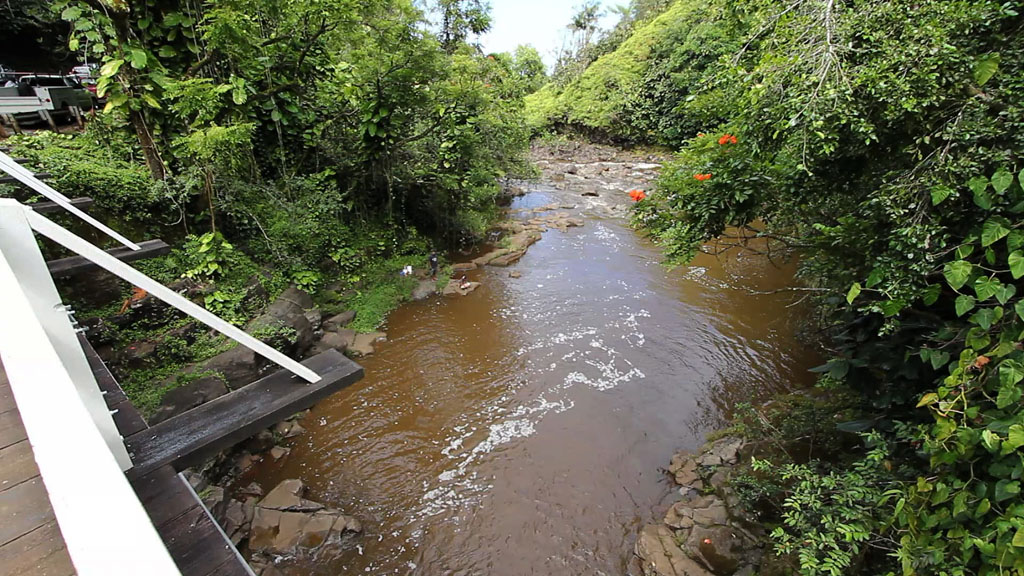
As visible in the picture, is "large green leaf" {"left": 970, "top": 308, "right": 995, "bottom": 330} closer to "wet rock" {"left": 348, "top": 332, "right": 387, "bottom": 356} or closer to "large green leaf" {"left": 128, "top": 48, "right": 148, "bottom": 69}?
"wet rock" {"left": 348, "top": 332, "right": 387, "bottom": 356}

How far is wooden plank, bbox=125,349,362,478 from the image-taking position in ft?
5.13

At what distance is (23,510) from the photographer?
1005mm

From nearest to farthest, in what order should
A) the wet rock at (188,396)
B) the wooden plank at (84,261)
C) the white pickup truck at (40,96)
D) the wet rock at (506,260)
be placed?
1. the wooden plank at (84,261)
2. the wet rock at (188,396)
3. the white pickup truck at (40,96)
4. the wet rock at (506,260)

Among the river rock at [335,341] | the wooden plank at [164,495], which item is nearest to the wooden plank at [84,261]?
the wooden plank at [164,495]

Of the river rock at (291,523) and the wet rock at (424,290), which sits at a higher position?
the wet rock at (424,290)

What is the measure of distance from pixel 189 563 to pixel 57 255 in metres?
5.98

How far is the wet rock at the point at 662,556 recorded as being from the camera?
3.79 metres

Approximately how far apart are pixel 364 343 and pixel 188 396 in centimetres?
291

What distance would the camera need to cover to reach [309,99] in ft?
26.4

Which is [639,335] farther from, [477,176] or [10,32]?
[10,32]

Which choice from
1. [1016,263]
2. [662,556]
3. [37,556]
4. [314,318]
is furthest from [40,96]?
[1016,263]

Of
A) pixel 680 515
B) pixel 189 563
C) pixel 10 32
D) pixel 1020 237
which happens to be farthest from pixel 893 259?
pixel 10 32

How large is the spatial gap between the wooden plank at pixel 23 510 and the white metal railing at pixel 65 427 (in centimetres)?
14

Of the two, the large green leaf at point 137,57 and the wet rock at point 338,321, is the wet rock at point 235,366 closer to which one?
the wet rock at point 338,321
